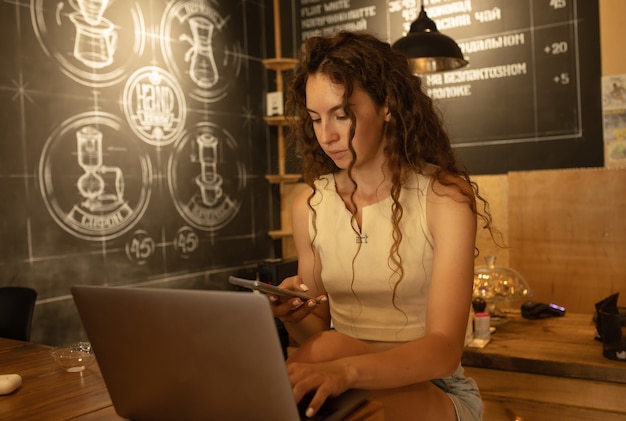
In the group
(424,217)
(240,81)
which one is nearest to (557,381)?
(424,217)

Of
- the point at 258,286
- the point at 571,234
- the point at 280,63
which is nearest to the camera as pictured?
the point at 258,286

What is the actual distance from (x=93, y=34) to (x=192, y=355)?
3.12m

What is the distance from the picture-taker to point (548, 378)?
6.44 ft

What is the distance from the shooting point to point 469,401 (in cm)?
144

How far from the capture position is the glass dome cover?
8.07ft

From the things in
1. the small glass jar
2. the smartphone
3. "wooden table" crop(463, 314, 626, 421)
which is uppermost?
the smartphone

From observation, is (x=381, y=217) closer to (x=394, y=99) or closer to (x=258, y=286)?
(x=394, y=99)

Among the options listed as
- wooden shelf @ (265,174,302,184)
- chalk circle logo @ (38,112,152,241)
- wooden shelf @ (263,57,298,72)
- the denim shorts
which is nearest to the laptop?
the denim shorts

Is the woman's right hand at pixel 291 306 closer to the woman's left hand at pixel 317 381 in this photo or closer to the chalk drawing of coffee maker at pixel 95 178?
the woman's left hand at pixel 317 381

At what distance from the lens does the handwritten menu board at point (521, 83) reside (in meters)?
3.60

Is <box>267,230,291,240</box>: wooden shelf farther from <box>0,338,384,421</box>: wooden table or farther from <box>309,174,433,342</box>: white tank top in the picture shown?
<box>0,338,384,421</box>: wooden table

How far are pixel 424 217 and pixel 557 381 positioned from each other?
0.82m

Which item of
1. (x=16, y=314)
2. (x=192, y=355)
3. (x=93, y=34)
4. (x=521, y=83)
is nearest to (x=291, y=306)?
(x=192, y=355)

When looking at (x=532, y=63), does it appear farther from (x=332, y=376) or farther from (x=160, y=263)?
(x=332, y=376)
